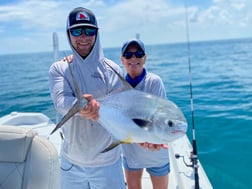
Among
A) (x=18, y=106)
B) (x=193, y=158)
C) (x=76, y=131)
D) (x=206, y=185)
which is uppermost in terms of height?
(x=76, y=131)

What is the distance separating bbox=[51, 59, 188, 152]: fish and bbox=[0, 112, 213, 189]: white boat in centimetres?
148

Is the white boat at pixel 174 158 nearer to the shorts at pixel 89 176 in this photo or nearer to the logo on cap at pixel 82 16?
the shorts at pixel 89 176

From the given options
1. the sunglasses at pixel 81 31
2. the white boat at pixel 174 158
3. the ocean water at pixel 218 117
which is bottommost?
the ocean water at pixel 218 117

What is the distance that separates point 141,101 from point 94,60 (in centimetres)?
52

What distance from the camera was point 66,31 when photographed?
1729 millimetres

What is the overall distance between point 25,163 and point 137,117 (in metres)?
0.95

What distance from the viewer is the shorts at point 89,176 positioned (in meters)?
1.80

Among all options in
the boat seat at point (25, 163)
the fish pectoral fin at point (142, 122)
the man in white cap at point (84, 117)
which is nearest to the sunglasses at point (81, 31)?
the man in white cap at point (84, 117)

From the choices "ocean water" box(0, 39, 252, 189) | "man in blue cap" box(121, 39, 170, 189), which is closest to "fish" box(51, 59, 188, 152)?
"man in blue cap" box(121, 39, 170, 189)

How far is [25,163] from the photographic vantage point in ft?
6.19

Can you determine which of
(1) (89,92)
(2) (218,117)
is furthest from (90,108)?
(2) (218,117)

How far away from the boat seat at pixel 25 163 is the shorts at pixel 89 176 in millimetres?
76

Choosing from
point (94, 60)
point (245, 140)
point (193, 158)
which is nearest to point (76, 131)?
point (94, 60)

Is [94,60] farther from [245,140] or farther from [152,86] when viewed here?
[245,140]
